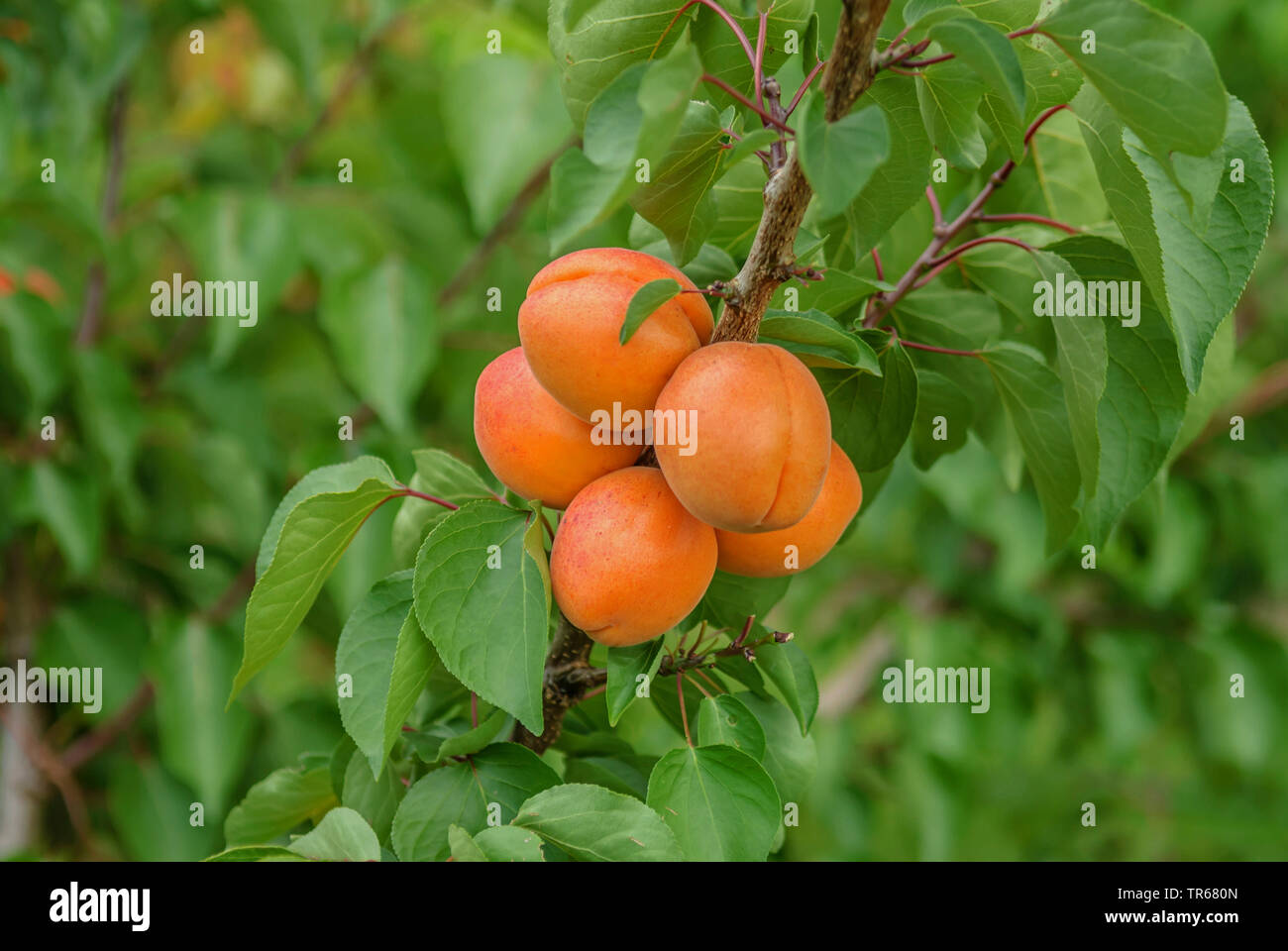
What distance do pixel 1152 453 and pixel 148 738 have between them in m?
0.93

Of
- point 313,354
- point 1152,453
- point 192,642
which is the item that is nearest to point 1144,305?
point 1152,453

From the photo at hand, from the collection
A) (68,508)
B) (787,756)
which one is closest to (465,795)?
(787,756)

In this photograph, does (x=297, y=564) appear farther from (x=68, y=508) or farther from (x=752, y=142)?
(x=68, y=508)

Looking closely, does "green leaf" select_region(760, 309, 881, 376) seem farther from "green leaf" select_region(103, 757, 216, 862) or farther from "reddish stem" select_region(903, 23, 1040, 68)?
"green leaf" select_region(103, 757, 216, 862)

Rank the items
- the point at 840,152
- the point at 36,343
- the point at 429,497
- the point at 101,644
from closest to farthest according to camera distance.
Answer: the point at 840,152, the point at 429,497, the point at 36,343, the point at 101,644

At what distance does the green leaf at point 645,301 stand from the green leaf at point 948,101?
10 centimetres

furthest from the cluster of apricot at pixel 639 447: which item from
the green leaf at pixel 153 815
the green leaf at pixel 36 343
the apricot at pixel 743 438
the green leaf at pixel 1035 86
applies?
the green leaf at pixel 153 815

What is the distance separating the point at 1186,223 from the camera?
344 millimetres

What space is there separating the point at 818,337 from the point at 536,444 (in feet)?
0.30

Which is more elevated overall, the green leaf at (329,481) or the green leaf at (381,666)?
the green leaf at (329,481)

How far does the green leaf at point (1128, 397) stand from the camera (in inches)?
15.4

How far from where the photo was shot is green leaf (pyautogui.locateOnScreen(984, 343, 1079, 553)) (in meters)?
0.40

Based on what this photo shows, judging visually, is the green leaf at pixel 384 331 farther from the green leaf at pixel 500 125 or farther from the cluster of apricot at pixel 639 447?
the cluster of apricot at pixel 639 447

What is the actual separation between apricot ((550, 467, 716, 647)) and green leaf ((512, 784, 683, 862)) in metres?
0.05
